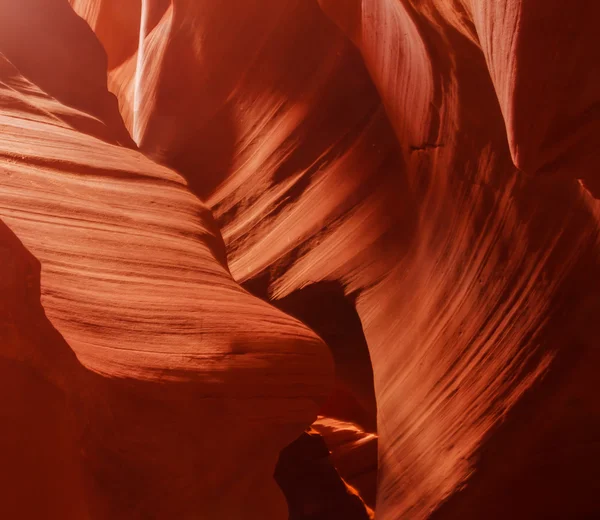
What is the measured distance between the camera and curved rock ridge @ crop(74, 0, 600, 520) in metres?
1.32

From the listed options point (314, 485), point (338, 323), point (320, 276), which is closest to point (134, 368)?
point (320, 276)

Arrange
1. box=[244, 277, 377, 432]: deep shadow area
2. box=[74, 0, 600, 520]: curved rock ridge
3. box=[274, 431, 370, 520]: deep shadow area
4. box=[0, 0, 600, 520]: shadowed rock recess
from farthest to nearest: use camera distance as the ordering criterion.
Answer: box=[274, 431, 370, 520]: deep shadow area
box=[244, 277, 377, 432]: deep shadow area
box=[0, 0, 600, 520]: shadowed rock recess
box=[74, 0, 600, 520]: curved rock ridge

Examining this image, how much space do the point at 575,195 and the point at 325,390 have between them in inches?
34.4

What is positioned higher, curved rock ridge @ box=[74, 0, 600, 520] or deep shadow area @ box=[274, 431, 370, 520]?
curved rock ridge @ box=[74, 0, 600, 520]

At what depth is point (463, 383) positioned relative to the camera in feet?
6.54

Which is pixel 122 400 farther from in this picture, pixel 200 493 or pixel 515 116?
pixel 515 116

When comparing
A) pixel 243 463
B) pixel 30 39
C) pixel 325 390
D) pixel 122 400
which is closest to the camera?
pixel 122 400

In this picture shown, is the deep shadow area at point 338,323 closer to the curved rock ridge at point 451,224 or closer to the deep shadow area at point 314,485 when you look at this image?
the curved rock ridge at point 451,224

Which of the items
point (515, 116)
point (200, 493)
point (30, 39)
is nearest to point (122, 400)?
point (200, 493)

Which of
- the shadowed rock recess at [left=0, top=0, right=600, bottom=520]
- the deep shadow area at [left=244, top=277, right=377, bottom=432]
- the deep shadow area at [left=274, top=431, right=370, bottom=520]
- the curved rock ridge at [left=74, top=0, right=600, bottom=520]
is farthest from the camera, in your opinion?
the deep shadow area at [left=274, top=431, right=370, bottom=520]

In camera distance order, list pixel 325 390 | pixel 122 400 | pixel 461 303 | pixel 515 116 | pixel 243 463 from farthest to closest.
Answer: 1. pixel 461 303
2. pixel 325 390
3. pixel 243 463
4. pixel 122 400
5. pixel 515 116

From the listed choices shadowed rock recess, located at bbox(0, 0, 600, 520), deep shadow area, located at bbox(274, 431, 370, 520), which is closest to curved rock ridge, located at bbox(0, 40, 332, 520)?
shadowed rock recess, located at bbox(0, 0, 600, 520)

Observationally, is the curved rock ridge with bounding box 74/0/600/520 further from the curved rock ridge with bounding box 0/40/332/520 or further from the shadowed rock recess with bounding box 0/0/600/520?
the curved rock ridge with bounding box 0/40/332/520

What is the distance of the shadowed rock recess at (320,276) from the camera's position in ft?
5.11
